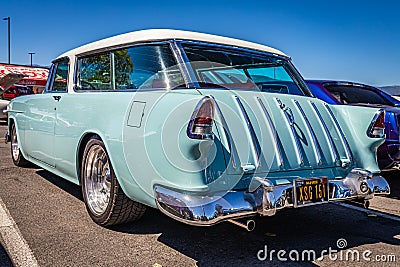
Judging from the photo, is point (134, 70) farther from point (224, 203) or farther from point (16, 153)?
point (16, 153)

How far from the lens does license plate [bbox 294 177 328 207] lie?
2.90 meters

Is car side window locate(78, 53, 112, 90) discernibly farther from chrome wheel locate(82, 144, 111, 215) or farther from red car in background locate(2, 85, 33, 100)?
red car in background locate(2, 85, 33, 100)

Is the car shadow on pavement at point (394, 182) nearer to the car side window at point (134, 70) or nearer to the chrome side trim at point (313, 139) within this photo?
the chrome side trim at point (313, 139)

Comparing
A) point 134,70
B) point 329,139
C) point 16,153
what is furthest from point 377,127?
point 16,153

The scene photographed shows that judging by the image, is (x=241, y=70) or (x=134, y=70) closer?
(x=134, y=70)

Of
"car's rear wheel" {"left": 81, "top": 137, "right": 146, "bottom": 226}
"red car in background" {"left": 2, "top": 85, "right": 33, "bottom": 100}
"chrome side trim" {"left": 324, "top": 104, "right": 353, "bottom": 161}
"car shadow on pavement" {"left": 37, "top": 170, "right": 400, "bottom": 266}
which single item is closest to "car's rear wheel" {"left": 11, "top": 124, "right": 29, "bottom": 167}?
"car's rear wheel" {"left": 81, "top": 137, "right": 146, "bottom": 226}

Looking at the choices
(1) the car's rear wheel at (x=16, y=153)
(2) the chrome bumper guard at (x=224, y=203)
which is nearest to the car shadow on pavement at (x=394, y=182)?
(2) the chrome bumper guard at (x=224, y=203)

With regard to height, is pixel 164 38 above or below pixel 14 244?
above

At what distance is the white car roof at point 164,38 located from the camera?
3.47 metres

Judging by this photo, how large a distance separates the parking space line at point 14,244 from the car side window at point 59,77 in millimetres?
1523

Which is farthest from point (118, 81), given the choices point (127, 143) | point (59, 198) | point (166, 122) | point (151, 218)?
point (59, 198)

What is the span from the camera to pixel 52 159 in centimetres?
448

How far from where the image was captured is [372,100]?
6152 millimetres

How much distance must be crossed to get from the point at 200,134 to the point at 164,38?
116cm
